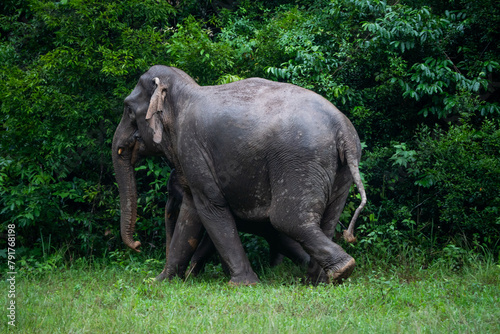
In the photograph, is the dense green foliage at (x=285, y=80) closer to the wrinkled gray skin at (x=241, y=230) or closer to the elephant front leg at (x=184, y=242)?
the wrinkled gray skin at (x=241, y=230)

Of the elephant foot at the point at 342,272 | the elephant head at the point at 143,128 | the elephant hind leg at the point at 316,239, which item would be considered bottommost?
the elephant foot at the point at 342,272

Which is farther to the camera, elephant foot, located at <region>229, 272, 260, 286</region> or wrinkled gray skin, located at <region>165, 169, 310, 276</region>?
wrinkled gray skin, located at <region>165, 169, 310, 276</region>

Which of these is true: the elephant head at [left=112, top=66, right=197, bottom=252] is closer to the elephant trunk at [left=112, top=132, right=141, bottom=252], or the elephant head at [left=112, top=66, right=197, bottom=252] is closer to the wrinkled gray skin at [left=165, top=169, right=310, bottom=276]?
the elephant trunk at [left=112, top=132, right=141, bottom=252]

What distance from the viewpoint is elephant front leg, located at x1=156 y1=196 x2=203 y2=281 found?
23.1 ft

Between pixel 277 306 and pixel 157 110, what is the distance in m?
2.97

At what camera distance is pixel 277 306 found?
516 cm

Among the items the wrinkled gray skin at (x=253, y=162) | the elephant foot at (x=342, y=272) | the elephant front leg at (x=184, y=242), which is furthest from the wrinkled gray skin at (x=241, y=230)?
the elephant foot at (x=342, y=272)

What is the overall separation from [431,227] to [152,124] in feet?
12.9

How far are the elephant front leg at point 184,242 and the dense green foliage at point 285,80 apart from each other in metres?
1.57

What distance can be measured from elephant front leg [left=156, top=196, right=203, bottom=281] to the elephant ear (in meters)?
0.86

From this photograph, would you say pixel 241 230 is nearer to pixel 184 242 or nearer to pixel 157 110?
pixel 184 242

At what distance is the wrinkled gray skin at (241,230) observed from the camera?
726 centimetres

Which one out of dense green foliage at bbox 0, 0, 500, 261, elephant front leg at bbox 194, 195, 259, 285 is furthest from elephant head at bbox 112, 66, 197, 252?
elephant front leg at bbox 194, 195, 259, 285

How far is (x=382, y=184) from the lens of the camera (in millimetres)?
8570
